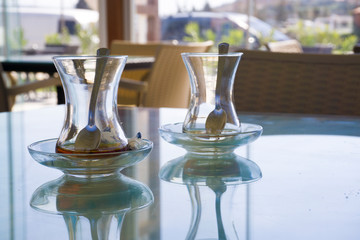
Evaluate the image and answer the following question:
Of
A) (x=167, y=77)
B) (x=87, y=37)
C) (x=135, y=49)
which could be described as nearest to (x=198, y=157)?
(x=167, y=77)

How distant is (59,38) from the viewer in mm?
5223

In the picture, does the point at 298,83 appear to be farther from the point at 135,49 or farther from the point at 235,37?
the point at 235,37

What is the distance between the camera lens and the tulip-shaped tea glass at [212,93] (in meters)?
0.78

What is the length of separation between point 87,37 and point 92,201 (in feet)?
15.7

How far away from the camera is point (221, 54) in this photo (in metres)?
0.79

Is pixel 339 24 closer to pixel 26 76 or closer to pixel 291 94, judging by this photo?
pixel 26 76

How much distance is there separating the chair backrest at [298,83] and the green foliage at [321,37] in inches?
122

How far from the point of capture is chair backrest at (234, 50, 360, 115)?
4.71 feet

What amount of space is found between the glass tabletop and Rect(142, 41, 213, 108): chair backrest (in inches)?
74.2

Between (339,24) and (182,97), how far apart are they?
202 centimetres

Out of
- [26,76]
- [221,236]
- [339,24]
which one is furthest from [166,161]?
[26,76]

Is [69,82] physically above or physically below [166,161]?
above

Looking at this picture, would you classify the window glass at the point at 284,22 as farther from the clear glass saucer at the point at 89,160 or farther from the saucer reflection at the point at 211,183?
the clear glass saucer at the point at 89,160

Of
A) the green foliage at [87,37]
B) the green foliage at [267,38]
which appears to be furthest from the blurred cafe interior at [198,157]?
the green foliage at [87,37]
